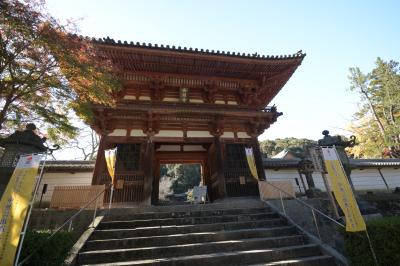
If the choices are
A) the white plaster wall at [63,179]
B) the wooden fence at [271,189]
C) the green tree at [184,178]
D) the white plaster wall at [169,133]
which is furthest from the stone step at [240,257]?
the green tree at [184,178]

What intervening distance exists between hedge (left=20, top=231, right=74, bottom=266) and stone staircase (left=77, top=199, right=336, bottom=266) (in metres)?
0.76

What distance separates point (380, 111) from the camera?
22312mm

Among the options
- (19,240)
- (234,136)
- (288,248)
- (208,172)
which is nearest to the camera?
(19,240)

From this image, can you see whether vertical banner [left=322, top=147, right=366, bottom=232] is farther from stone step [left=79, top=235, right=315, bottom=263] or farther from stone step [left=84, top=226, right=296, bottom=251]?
stone step [left=84, top=226, right=296, bottom=251]

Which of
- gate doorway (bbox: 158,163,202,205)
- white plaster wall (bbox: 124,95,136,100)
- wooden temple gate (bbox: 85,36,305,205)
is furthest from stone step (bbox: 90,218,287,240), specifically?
gate doorway (bbox: 158,163,202,205)

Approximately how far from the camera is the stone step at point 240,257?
4.51 meters

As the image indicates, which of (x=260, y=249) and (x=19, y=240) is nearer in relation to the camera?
(x=19, y=240)

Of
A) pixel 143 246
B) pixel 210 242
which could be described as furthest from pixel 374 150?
pixel 143 246

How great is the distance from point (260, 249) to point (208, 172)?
670 cm

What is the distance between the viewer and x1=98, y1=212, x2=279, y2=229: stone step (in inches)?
237

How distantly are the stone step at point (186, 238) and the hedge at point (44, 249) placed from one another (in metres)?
1.07

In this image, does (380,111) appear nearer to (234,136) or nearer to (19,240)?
(234,136)

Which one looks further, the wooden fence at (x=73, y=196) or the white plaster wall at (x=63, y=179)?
the white plaster wall at (x=63, y=179)

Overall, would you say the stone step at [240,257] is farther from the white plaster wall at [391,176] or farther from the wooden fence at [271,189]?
the white plaster wall at [391,176]
